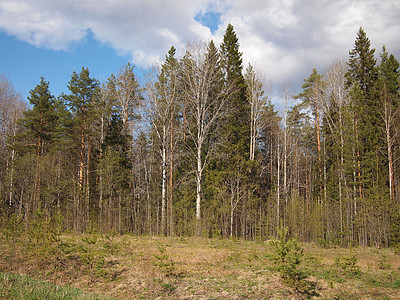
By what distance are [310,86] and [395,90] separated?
30.1 ft

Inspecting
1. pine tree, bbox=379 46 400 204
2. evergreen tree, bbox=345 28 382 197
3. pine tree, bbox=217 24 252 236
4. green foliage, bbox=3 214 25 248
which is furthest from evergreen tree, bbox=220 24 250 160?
Result: green foliage, bbox=3 214 25 248

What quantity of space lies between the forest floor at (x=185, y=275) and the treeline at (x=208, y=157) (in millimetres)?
7272

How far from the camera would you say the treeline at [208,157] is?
19.6 m

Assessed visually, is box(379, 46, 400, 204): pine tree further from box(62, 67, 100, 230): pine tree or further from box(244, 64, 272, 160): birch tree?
box(62, 67, 100, 230): pine tree

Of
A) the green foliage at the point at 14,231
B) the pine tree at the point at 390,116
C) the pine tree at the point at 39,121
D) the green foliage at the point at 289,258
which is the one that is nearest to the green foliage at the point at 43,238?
the green foliage at the point at 14,231

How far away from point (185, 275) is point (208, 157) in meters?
14.2

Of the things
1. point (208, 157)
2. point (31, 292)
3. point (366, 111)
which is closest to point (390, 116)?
point (366, 111)

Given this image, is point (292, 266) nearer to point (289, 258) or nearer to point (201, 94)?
point (289, 258)

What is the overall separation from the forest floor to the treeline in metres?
7.27

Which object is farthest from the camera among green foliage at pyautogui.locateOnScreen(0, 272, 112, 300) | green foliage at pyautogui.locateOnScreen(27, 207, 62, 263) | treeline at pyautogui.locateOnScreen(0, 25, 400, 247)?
treeline at pyautogui.locateOnScreen(0, 25, 400, 247)

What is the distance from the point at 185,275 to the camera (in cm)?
841

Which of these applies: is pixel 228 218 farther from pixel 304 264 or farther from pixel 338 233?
pixel 304 264

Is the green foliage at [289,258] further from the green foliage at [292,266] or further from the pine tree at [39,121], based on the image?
the pine tree at [39,121]

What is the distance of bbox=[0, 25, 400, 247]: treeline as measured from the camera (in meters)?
19.6
